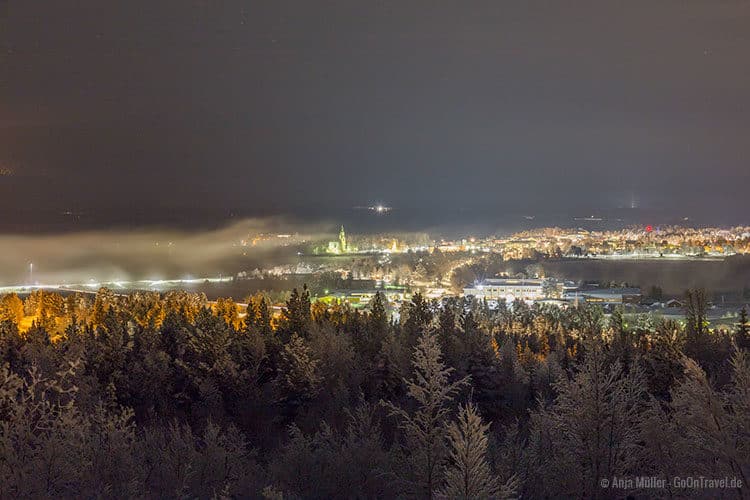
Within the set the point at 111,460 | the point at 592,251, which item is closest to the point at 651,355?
the point at 111,460

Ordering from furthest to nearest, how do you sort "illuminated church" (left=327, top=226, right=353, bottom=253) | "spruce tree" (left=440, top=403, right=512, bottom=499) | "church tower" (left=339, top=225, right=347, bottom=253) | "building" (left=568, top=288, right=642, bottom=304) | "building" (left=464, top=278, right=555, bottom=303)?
"church tower" (left=339, top=225, right=347, bottom=253), "illuminated church" (left=327, top=226, right=353, bottom=253), "building" (left=464, top=278, right=555, bottom=303), "building" (left=568, top=288, right=642, bottom=304), "spruce tree" (left=440, top=403, right=512, bottom=499)

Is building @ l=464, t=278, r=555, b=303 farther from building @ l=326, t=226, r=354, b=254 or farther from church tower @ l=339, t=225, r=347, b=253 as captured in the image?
church tower @ l=339, t=225, r=347, b=253

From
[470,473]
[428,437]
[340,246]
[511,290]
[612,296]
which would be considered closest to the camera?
[470,473]

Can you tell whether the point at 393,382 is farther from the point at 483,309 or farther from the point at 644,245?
the point at 644,245

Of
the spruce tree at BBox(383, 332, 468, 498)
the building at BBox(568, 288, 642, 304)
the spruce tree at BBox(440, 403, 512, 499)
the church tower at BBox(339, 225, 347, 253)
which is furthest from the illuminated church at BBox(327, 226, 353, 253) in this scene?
the spruce tree at BBox(440, 403, 512, 499)

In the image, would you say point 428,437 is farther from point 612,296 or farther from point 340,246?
point 340,246

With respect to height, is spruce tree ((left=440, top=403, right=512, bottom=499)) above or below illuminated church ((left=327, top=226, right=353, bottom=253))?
below

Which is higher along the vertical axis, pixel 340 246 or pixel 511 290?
pixel 340 246

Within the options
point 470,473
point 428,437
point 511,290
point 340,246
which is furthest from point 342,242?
point 470,473

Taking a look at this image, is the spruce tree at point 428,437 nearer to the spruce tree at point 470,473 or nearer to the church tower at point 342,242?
the spruce tree at point 470,473
